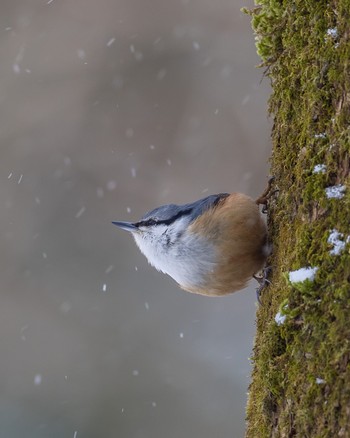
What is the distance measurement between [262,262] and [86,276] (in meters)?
4.49

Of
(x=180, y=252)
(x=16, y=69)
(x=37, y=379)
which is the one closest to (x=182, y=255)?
(x=180, y=252)

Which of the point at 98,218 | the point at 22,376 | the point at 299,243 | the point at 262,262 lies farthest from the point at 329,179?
the point at 22,376

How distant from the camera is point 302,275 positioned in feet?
6.39

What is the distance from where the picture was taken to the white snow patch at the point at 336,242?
1858 mm

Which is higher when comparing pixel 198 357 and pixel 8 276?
pixel 8 276

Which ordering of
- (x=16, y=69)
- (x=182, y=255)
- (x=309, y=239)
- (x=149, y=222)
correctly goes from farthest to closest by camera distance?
(x=16, y=69) < (x=149, y=222) < (x=182, y=255) < (x=309, y=239)

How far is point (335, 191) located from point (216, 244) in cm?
97

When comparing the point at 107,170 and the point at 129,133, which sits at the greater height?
the point at 129,133

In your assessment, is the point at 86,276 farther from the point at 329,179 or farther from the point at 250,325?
the point at 329,179

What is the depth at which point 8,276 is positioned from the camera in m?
7.01

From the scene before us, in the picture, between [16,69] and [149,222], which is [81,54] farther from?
[149,222]

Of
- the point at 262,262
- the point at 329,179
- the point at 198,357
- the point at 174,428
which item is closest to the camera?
the point at 329,179

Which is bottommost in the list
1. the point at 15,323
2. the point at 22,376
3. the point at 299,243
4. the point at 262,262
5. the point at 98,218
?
the point at 299,243

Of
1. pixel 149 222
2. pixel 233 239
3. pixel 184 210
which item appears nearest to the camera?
pixel 233 239
